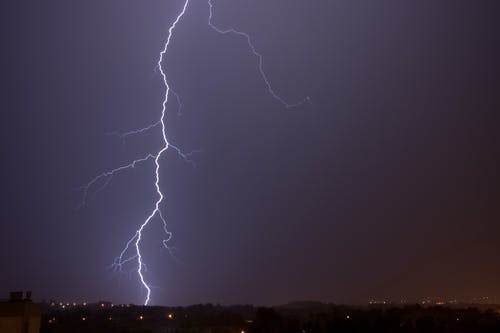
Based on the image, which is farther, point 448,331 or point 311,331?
point 448,331

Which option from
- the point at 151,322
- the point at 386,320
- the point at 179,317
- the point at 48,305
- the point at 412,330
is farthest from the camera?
the point at 48,305

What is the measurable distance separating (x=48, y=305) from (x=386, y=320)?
4815cm

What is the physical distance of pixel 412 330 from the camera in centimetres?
3444

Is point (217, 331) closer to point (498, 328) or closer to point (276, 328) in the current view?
point (276, 328)

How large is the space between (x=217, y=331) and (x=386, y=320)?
10746 millimetres

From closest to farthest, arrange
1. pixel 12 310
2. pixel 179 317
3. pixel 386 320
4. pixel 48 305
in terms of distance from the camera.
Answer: pixel 12 310, pixel 386 320, pixel 179 317, pixel 48 305

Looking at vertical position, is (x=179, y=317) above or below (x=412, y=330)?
above

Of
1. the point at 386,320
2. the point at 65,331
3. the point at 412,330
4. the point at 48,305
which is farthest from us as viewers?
the point at 48,305

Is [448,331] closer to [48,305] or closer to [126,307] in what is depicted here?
[126,307]

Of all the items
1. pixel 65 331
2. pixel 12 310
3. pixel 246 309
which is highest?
pixel 246 309

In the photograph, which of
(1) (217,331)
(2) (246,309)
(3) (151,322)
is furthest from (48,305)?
(1) (217,331)

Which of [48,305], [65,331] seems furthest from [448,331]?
[48,305]

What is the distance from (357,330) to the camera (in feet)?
105

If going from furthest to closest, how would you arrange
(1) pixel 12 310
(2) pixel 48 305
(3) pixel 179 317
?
(2) pixel 48 305, (3) pixel 179 317, (1) pixel 12 310
